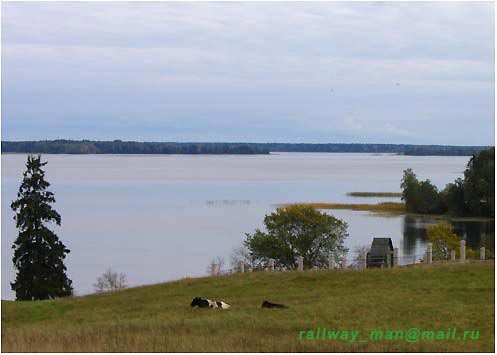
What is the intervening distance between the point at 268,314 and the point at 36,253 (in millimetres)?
24705

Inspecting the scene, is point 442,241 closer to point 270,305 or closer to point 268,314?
point 270,305

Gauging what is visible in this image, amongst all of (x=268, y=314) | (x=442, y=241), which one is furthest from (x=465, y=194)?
(x=268, y=314)

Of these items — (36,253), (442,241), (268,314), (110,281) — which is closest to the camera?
(268,314)

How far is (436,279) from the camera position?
82.3ft

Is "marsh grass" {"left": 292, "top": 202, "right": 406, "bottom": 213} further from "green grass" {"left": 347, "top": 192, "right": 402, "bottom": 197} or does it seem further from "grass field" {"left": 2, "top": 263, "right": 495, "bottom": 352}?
"grass field" {"left": 2, "top": 263, "right": 495, "bottom": 352}

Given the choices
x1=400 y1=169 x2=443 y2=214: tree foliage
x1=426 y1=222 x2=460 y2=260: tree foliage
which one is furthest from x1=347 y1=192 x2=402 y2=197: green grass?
x1=426 y1=222 x2=460 y2=260: tree foliage

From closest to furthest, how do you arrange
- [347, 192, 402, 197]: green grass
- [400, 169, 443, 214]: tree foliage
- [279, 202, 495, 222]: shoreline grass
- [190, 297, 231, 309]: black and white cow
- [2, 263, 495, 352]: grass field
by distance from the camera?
[2, 263, 495, 352]: grass field → [190, 297, 231, 309]: black and white cow → [279, 202, 495, 222]: shoreline grass → [400, 169, 443, 214]: tree foliage → [347, 192, 402, 197]: green grass

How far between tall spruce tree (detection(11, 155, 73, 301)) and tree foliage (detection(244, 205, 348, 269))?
15.1m

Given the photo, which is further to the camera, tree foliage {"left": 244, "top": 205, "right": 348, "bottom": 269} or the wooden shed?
tree foliage {"left": 244, "top": 205, "right": 348, "bottom": 269}

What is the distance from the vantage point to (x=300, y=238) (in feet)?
188

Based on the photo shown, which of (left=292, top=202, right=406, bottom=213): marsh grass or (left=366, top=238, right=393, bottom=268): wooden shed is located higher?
(left=292, top=202, right=406, bottom=213): marsh grass

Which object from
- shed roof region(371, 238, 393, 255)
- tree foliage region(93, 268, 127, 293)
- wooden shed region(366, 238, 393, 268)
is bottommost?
tree foliage region(93, 268, 127, 293)

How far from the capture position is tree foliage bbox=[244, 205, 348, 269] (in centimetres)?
5541

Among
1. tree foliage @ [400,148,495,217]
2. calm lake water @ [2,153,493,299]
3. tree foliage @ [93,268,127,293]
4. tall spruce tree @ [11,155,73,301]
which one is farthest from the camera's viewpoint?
tree foliage @ [400,148,495,217]
